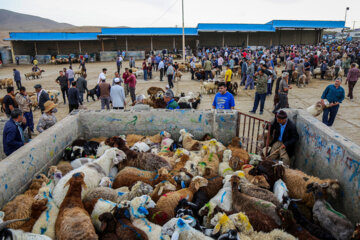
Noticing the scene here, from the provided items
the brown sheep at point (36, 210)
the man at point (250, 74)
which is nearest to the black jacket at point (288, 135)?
the brown sheep at point (36, 210)

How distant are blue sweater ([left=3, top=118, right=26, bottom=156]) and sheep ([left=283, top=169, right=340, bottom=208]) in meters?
5.38

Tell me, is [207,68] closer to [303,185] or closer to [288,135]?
[288,135]

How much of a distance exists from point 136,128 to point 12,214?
389cm

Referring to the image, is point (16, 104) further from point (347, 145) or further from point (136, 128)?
point (347, 145)

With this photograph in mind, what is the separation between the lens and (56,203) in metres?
3.95

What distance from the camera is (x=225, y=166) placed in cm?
543

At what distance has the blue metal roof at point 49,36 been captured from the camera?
36.7 m

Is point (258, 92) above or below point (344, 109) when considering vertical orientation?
above

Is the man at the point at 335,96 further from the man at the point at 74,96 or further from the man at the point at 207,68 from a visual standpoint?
the man at the point at 207,68

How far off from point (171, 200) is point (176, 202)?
3.5 inches

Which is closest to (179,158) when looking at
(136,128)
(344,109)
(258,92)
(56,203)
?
(136,128)

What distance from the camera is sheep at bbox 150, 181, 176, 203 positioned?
4289mm

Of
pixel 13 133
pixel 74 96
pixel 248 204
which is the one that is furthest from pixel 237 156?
pixel 74 96

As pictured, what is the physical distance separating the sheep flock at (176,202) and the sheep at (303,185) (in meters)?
0.02
